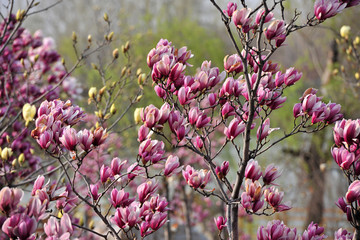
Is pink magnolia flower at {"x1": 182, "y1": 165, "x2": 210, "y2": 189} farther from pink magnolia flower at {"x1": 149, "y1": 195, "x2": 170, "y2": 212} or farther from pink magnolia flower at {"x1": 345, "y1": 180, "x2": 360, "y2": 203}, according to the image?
pink magnolia flower at {"x1": 345, "y1": 180, "x2": 360, "y2": 203}

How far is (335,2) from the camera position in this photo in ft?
5.37

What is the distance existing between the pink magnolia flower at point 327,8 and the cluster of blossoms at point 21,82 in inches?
66.8

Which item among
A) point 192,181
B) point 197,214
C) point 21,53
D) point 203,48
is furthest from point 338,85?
point 192,181

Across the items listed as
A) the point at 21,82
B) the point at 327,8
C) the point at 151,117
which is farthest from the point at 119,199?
the point at 21,82

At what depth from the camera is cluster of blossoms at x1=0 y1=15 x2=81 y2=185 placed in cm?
294

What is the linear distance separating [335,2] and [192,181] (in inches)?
36.8

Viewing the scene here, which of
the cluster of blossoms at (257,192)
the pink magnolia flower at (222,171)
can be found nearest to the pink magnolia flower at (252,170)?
the cluster of blossoms at (257,192)

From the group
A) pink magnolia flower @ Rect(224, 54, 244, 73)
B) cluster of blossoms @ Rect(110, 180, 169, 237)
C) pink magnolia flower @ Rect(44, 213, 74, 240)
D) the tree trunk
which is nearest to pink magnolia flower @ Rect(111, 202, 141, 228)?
cluster of blossoms @ Rect(110, 180, 169, 237)

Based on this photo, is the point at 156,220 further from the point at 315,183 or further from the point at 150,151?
the point at 315,183

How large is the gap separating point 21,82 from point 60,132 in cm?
253

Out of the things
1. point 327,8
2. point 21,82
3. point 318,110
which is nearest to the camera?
point 327,8

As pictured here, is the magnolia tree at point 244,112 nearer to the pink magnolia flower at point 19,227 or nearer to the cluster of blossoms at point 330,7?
the cluster of blossoms at point 330,7

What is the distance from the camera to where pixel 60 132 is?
168 cm

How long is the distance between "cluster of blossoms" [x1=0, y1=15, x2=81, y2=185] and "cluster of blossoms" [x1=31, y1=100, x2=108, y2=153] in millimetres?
1030
